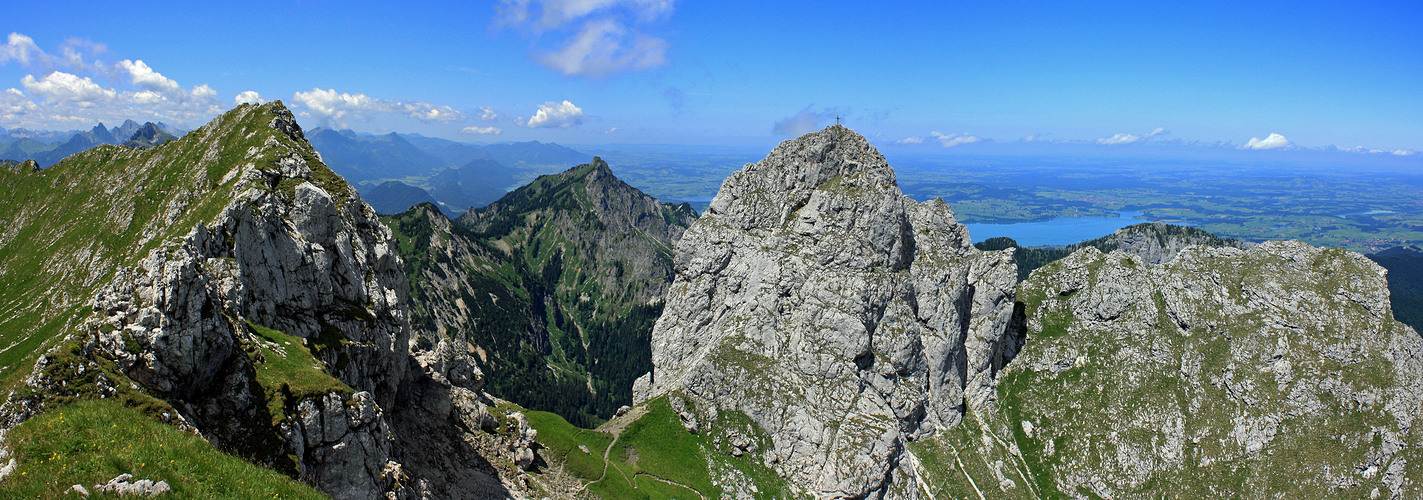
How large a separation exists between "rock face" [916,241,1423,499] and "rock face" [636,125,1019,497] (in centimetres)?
874

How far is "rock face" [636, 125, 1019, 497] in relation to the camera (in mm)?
64250

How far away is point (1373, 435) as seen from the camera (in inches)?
2625

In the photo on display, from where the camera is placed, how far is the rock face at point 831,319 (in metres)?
64.2

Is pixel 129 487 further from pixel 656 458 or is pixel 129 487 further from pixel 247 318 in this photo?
pixel 656 458

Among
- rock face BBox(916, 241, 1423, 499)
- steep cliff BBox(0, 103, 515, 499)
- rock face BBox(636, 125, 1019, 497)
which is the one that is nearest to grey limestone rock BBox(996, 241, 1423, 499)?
rock face BBox(916, 241, 1423, 499)

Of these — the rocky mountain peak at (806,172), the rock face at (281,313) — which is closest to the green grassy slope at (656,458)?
the rock face at (281,313)

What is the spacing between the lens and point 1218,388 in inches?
2923

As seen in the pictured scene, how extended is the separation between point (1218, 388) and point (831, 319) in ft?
169

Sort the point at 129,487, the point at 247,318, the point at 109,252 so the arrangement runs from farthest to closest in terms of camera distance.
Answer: the point at 109,252, the point at 247,318, the point at 129,487

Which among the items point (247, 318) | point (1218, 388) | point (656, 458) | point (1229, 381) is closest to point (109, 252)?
point (247, 318)

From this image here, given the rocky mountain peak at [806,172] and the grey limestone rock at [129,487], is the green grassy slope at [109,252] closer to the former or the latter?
the grey limestone rock at [129,487]

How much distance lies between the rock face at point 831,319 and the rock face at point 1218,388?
8.74 metres

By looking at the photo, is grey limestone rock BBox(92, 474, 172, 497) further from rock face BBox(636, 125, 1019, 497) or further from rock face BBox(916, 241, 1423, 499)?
rock face BBox(916, 241, 1423, 499)

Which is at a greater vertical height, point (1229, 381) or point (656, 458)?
point (1229, 381)
